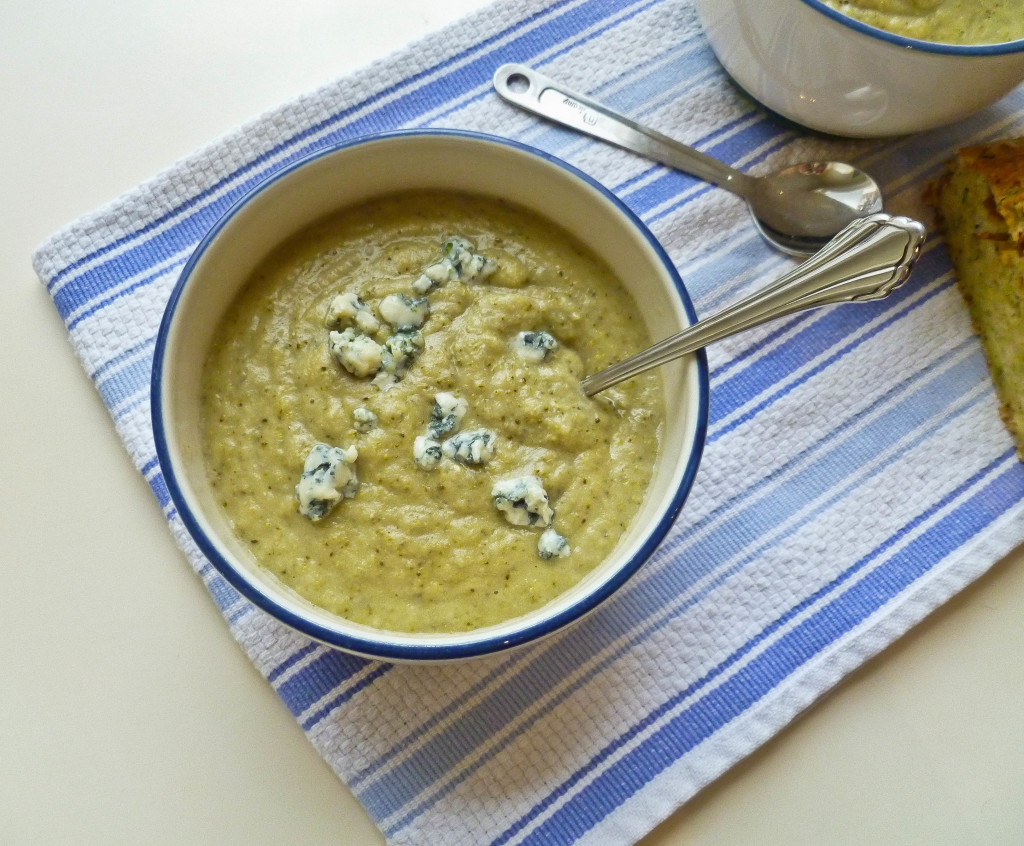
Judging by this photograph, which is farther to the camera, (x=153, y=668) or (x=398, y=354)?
(x=153, y=668)

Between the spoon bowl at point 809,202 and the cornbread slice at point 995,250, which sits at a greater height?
the spoon bowl at point 809,202

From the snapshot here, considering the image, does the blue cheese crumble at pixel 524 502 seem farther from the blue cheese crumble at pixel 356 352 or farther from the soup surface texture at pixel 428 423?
the blue cheese crumble at pixel 356 352

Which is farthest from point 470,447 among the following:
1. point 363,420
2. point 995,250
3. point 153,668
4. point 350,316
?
point 995,250

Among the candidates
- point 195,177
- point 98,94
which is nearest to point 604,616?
point 195,177

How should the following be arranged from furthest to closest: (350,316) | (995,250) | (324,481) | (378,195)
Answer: (995,250) → (378,195) → (350,316) → (324,481)

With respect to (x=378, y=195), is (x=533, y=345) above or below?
below

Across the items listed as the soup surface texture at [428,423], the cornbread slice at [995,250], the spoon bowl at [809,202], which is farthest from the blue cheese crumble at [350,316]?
the cornbread slice at [995,250]

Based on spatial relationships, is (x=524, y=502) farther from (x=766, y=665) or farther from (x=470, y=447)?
(x=766, y=665)

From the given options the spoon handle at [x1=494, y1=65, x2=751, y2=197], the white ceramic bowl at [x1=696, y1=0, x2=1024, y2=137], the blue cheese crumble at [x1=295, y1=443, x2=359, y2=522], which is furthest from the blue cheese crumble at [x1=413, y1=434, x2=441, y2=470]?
the white ceramic bowl at [x1=696, y1=0, x2=1024, y2=137]
